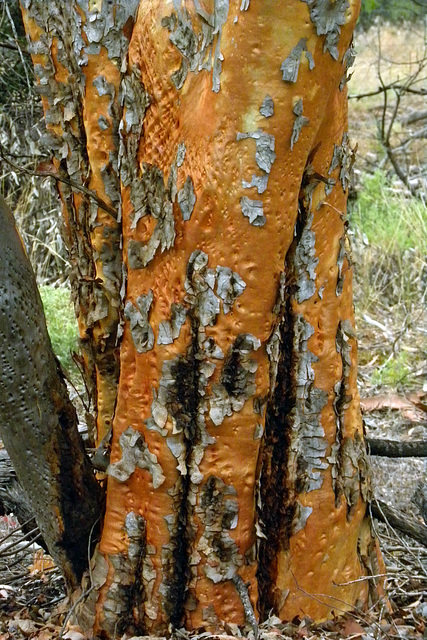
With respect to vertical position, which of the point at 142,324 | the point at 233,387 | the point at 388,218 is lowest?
the point at 233,387

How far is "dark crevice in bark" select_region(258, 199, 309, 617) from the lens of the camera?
1798mm

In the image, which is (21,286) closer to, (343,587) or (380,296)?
(343,587)

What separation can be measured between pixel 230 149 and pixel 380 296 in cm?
456

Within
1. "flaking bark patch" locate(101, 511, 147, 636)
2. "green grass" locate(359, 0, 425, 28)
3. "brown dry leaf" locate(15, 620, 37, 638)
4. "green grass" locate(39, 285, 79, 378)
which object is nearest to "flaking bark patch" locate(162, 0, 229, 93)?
"flaking bark patch" locate(101, 511, 147, 636)

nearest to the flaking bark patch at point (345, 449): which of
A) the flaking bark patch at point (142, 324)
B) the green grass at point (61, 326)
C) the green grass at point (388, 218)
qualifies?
the flaking bark patch at point (142, 324)

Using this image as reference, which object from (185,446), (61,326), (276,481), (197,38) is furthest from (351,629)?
(61,326)

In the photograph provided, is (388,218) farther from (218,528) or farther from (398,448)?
(218,528)

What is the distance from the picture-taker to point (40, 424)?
1.77 metres

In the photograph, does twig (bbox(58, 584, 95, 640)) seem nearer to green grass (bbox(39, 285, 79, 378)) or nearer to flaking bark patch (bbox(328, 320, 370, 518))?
flaking bark patch (bbox(328, 320, 370, 518))

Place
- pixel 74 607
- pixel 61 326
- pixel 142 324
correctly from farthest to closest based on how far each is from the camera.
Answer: pixel 61 326 < pixel 74 607 < pixel 142 324

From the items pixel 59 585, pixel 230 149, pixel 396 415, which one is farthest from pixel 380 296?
pixel 230 149

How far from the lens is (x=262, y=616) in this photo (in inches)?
74.8

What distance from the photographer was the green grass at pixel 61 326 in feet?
17.3

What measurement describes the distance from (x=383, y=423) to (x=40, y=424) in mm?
2903
